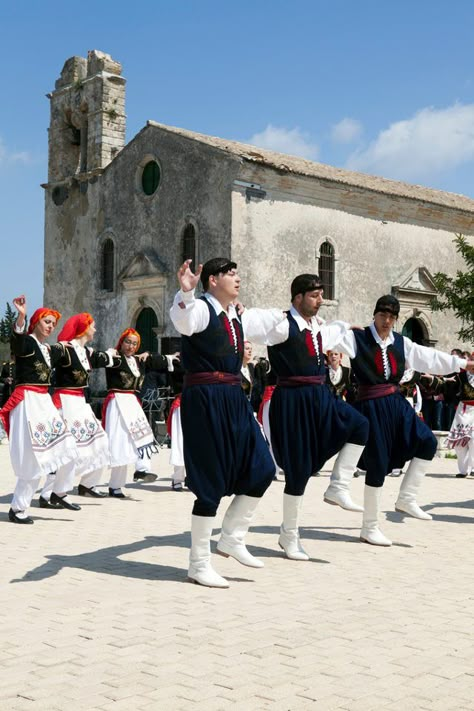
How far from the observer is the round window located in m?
26.1

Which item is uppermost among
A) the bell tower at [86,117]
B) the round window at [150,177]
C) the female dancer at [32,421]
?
the bell tower at [86,117]

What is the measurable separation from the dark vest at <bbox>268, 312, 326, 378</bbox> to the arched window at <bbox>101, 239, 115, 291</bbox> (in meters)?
21.3

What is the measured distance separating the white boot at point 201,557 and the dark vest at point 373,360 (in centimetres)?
206

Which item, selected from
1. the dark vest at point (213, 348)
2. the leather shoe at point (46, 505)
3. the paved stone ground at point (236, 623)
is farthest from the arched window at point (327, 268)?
the dark vest at point (213, 348)

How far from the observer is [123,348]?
35.7ft

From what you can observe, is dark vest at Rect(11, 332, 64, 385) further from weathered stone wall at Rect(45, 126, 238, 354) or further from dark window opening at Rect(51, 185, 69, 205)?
dark window opening at Rect(51, 185, 69, 205)

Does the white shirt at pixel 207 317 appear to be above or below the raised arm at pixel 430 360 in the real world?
above

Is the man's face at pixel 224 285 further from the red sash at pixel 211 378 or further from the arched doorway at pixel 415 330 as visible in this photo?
the arched doorway at pixel 415 330

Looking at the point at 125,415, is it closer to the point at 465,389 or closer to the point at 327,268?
the point at 465,389

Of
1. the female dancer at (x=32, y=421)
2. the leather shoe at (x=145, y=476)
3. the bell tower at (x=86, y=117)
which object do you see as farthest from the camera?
the bell tower at (x=86, y=117)

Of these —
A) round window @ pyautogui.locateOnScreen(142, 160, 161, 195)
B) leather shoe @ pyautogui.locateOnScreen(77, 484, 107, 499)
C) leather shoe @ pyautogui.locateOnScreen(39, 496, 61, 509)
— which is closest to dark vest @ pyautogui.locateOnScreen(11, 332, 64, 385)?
leather shoe @ pyautogui.locateOnScreen(39, 496, 61, 509)

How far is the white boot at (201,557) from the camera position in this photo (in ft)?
18.8

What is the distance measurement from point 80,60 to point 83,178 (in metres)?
3.68

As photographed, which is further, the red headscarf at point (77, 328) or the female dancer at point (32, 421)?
the red headscarf at point (77, 328)
